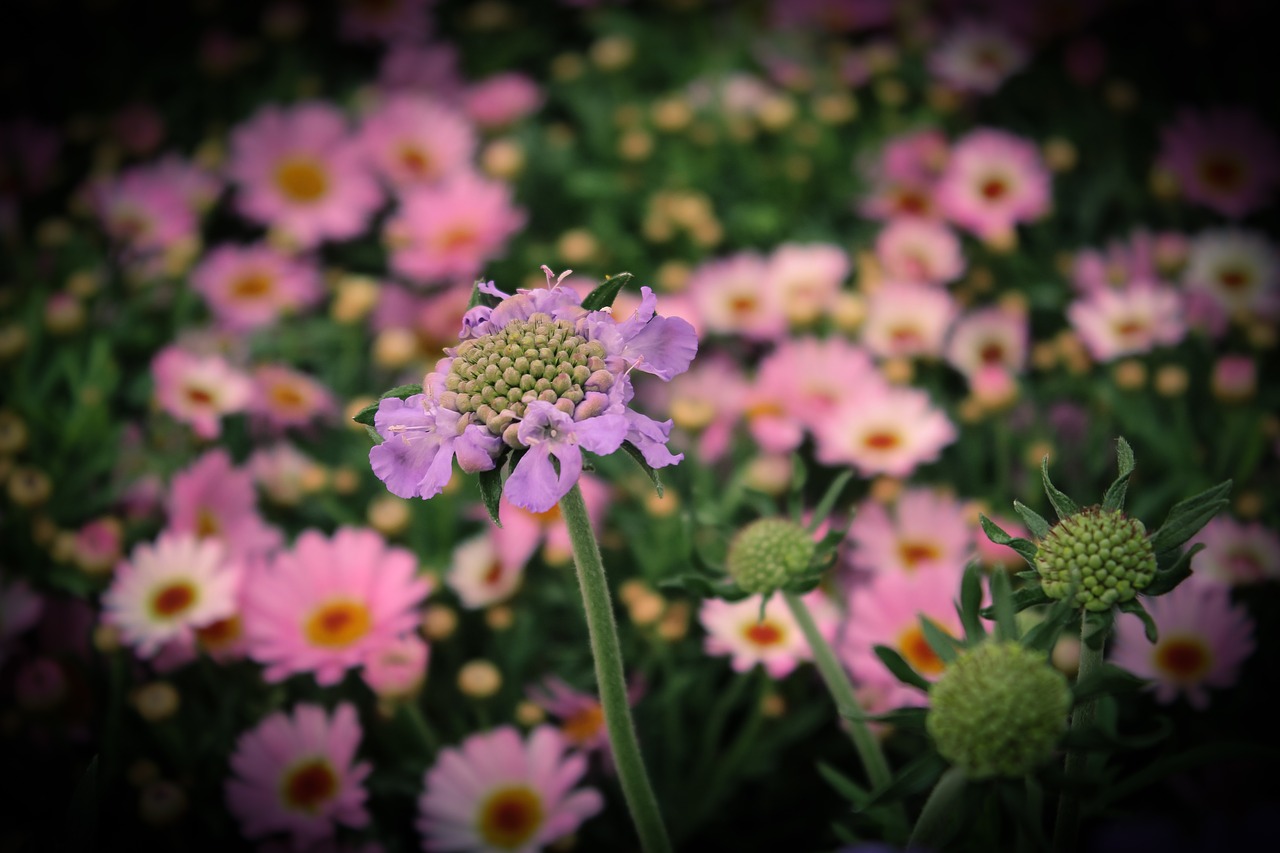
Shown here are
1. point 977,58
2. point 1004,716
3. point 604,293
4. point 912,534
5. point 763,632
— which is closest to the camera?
point 1004,716

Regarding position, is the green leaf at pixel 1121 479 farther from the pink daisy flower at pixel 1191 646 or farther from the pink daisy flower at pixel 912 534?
the pink daisy flower at pixel 912 534

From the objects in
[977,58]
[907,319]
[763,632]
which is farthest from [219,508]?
[977,58]

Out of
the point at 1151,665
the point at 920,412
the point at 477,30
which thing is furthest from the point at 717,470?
the point at 477,30

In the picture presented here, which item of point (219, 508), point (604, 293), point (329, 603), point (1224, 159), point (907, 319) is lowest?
point (604, 293)

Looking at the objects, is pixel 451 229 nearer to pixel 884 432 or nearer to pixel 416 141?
pixel 416 141

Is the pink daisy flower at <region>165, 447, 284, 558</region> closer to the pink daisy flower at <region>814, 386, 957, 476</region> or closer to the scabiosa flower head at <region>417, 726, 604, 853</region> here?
the scabiosa flower head at <region>417, 726, 604, 853</region>

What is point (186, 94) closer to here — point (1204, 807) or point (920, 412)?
point (920, 412)
